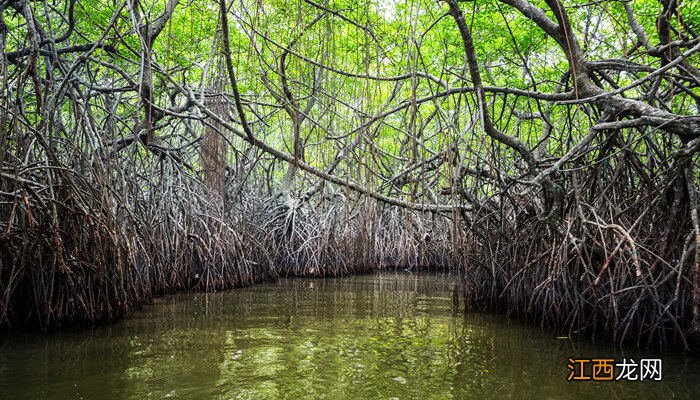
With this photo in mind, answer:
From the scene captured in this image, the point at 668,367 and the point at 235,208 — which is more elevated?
the point at 235,208

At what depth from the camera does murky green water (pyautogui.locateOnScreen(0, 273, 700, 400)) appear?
2199mm

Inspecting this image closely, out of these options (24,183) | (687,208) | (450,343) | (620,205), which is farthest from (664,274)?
(24,183)

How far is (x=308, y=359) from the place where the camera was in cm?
271

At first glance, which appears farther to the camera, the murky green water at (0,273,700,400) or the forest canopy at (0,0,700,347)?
the forest canopy at (0,0,700,347)

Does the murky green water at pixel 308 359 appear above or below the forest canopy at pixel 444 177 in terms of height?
below

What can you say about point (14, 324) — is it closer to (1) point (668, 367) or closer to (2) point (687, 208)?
(1) point (668, 367)

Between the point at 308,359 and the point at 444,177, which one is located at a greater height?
the point at 444,177

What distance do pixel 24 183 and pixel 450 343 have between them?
2611 mm

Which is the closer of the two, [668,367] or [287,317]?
[668,367]

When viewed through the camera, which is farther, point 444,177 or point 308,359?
point 444,177

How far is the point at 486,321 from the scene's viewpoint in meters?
3.99

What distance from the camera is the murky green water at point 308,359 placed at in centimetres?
220

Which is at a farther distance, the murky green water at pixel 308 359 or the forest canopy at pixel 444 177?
the forest canopy at pixel 444 177

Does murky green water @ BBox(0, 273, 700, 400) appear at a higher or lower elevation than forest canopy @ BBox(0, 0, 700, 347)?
lower
